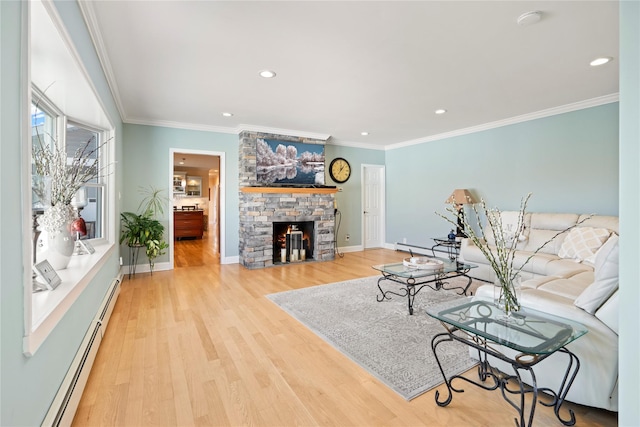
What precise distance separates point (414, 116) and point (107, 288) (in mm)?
4806

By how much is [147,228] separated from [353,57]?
384cm

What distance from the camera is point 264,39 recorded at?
2.57 meters

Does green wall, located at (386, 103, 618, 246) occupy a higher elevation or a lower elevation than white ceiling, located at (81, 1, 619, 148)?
lower

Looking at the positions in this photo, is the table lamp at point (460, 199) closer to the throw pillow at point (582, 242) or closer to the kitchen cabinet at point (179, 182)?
the throw pillow at point (582, 242)

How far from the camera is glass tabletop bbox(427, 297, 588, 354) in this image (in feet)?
4.81

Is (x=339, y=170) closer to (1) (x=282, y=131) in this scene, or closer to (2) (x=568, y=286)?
(1) (x=282, y=131)

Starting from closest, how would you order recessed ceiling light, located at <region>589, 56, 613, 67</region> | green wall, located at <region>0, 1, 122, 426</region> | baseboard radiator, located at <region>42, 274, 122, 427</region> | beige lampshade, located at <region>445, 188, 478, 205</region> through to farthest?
green wall, located at <region>0, 1, 122, 426</region>, baseboard radiator, located at <region>42, 274, 122, 427</region>, recessed ceiling light, located at <region>589, 56, 613, 67</region>, beige lampshade, located at <region>445, 188, 478, 205</region>

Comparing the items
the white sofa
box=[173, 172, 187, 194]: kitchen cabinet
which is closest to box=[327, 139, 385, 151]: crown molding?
the white sofa

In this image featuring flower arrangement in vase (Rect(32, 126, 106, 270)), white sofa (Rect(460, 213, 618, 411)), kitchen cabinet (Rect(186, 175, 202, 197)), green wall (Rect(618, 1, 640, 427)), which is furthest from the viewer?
kitchen cabinet (Rect(186, 175, 202, 197))

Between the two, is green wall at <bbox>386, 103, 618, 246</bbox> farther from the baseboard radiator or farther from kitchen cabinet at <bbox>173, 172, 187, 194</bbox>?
kitchen cabinet at <bbox>173, 172, 187, 194</bbox>

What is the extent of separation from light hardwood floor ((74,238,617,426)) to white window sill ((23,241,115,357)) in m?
0.65

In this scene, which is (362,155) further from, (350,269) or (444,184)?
(350,269)

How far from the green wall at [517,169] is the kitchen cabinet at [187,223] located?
230 inches

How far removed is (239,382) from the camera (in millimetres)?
1986
